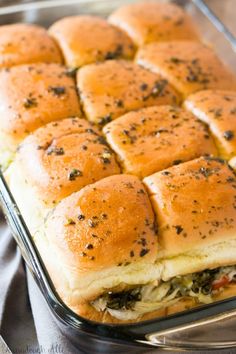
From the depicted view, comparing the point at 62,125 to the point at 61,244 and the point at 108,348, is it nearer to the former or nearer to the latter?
the point at 61,244

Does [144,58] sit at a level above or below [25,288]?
above

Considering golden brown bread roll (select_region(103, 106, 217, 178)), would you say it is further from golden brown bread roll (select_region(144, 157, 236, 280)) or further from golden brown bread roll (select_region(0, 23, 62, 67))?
golden brown bread roll (select_region(0, 23, 62, 67))

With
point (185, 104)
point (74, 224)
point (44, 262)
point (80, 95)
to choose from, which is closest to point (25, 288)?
point (44, 262)

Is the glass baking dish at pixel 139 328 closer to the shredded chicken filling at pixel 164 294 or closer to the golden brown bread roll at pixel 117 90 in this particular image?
the shredded chicken filling at pixel 164 294

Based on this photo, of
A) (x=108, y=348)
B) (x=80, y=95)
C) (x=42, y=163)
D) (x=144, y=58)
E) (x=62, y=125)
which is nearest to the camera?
(x=108, y=348)

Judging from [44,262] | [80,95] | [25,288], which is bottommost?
[25,288]

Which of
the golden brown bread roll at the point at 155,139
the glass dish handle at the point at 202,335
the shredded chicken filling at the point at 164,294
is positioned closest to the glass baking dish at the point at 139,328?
the glass dish handle at the point at 202,335
